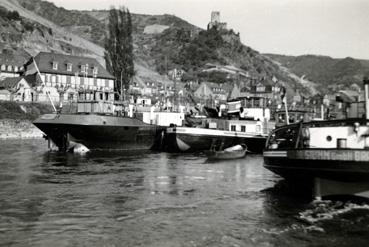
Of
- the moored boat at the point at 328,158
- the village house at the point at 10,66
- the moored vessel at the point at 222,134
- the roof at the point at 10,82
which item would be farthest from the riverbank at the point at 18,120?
the moored boat at the point at 328,158

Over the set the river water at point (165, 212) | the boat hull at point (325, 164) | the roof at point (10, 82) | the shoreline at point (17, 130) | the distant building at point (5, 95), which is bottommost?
the river water at point (165, 212)

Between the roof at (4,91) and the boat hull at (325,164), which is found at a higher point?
the roof at (4,91)

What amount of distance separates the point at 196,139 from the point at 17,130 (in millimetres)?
35145

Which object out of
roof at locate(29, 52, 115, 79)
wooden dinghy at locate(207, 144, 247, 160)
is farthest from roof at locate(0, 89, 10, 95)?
wooden dinghy at locate(207, 144, 247, 160)

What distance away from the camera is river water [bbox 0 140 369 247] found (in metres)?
13.8

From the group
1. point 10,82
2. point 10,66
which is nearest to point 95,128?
point 10,82

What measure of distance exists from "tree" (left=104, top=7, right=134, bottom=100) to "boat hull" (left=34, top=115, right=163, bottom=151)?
34.5 meters

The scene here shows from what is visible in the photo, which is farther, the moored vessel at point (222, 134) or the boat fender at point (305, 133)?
the moored vessel at point (222, 134)

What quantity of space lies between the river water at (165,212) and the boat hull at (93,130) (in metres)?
13.4

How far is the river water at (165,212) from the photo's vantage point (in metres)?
13.8

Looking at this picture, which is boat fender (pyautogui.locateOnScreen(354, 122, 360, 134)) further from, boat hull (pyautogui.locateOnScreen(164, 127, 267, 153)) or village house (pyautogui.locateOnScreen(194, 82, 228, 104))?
village house (pyautogui.locateOnScreen(194, 82, 228, 104))

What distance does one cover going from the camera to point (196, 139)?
142 feet

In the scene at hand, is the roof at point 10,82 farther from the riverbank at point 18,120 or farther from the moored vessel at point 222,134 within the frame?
the moored vessel at point 222,134

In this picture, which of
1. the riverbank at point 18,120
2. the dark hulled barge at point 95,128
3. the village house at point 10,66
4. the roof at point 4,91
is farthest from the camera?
the village house at point 10,66
